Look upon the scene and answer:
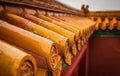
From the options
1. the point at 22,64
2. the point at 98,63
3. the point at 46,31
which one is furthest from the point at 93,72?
the point at 22,64

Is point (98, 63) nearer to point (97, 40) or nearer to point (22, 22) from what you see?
point (97, 40)

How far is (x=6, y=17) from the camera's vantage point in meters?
0.81

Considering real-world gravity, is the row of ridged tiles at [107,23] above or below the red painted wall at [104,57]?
above

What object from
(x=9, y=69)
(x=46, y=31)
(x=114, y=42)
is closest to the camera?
(x=9, y=69)

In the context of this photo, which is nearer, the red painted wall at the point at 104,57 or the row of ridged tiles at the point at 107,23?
the row of ridged tiles at the point at 107,23

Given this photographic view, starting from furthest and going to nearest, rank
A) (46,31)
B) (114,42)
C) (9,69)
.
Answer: (114,42) < (46,31) < (9,69)

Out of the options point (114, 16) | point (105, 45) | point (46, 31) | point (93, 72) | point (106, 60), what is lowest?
point (93, 72)

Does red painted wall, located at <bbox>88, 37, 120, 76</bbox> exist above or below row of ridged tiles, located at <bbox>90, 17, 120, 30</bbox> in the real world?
below

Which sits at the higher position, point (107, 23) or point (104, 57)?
point (107, 23)

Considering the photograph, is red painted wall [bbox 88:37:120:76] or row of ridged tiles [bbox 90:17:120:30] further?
red painted wall [bbox 88:37:120:76]

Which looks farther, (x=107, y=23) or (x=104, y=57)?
(x=104, y=57)

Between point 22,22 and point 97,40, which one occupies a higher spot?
point 22,22

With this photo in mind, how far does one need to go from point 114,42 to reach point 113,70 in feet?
2.10

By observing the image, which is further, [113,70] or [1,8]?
[113,70]
